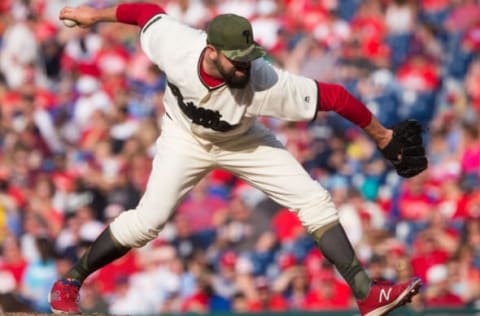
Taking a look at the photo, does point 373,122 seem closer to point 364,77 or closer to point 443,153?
point 443,153

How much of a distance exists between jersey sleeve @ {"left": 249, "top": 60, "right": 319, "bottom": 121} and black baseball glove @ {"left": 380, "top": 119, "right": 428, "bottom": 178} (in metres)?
0.56

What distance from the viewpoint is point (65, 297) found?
7.89 meters

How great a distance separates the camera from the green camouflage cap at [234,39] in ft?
22.8

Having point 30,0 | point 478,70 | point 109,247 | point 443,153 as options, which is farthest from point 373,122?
point 30,0

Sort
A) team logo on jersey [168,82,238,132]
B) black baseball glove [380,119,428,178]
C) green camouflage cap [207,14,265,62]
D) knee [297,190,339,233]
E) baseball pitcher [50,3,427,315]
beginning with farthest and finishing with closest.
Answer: black baseball glove [380,119,428,178] < knee [297,190,339,233] < team logo on jersey [168,82,238,132] < baseball pitcher [50,3,427,315] < green camouflage cap [207,14,265,62]

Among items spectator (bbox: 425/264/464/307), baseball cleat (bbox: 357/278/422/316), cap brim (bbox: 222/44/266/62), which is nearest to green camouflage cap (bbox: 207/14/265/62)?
cap brim (bbox: 222/44/266/62)

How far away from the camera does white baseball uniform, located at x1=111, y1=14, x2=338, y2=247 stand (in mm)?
7223

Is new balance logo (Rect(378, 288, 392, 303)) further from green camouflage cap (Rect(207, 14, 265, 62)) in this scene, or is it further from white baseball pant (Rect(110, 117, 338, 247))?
green camouflage cap (Rect(207, 14, 265, 62))

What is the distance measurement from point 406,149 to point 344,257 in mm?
718

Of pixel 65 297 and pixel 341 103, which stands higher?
pixel 341 103

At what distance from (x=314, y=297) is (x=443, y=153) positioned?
2.16 m

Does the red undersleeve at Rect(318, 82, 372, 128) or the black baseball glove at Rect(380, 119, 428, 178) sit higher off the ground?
the red undersleeve at Rect(318, 82, 372, 128)

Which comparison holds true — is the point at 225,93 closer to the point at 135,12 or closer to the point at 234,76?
the point at 234,76

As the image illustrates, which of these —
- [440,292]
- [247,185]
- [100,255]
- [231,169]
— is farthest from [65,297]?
[247,185]
